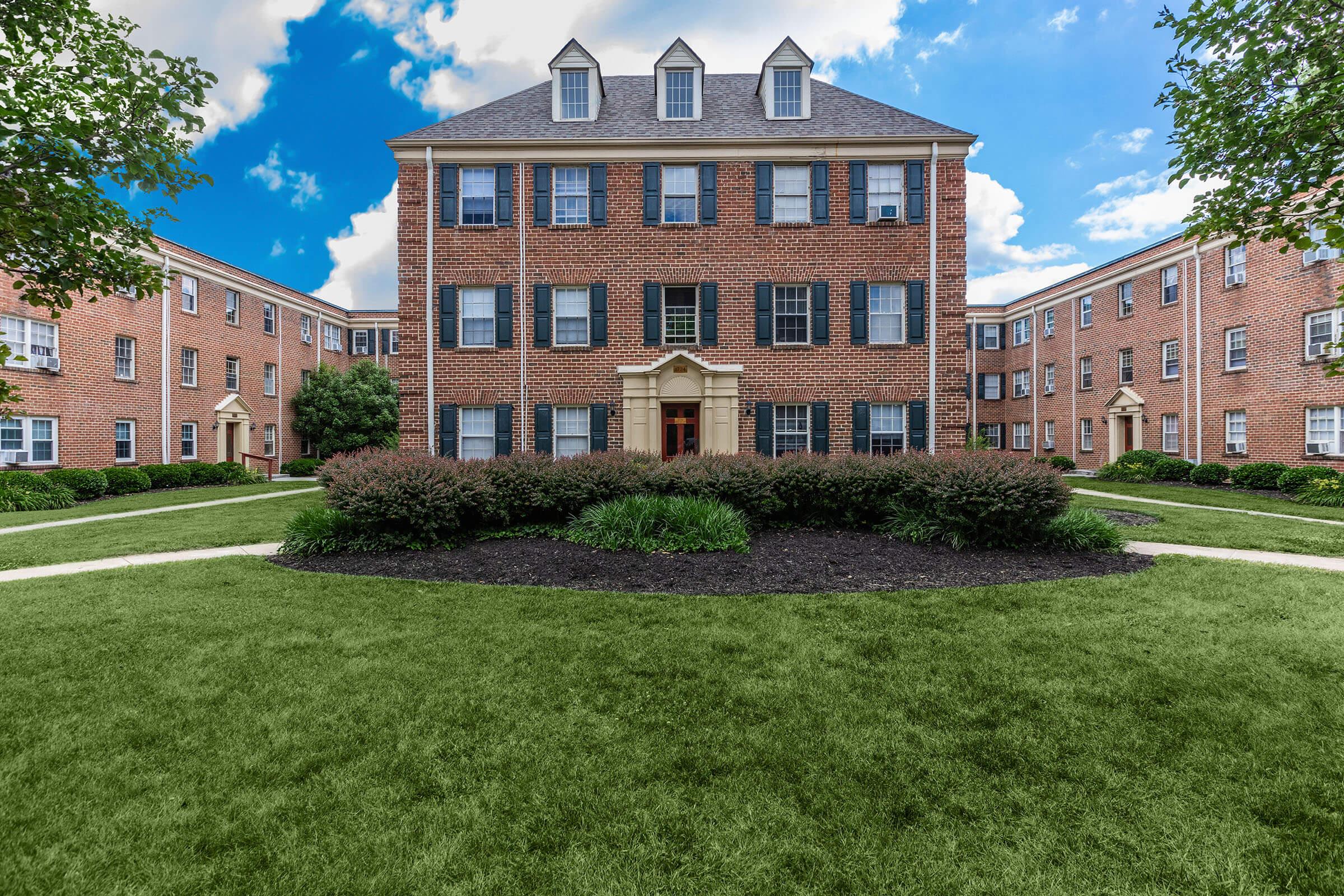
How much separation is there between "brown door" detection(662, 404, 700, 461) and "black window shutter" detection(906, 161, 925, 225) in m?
7.51

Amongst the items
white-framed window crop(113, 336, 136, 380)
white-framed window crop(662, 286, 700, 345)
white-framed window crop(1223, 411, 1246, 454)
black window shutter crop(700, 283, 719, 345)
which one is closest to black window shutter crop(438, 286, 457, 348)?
white-framed window crop(662, 286, 700, 345)

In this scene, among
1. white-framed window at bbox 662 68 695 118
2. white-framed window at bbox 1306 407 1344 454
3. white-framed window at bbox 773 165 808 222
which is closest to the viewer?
white-framed window at bbox 773 165 808 222

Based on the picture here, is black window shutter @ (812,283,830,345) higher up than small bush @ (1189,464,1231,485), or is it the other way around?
black window shutter @ (812,283,830,345)

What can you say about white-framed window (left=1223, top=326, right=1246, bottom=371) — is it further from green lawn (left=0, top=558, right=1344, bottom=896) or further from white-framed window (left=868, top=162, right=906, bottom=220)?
green lawn (left=0, top=558, right=1344, bottom=896)

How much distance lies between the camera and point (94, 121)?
3889 mm

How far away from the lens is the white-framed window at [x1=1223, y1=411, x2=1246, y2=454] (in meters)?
19.1

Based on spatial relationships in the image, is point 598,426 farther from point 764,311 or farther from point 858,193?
A: point 858,193

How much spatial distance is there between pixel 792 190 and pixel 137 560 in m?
15.1

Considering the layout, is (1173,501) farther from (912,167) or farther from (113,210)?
(113,210)

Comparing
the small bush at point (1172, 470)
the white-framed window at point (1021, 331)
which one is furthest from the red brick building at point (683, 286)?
the white-framed window at point (1021, 331)

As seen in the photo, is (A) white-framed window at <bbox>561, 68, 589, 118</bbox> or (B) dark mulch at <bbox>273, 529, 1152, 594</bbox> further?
(A) white-framed window at <bbox>561, 68, 589, 118</bbox>

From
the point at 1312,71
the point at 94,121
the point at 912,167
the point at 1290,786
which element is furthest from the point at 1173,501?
the point at 94,121

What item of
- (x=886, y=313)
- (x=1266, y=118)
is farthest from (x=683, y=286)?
(x=1266, y=118)

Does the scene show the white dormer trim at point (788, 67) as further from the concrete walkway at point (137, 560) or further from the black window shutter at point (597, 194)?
the concrete walkway at point (137, 560)
